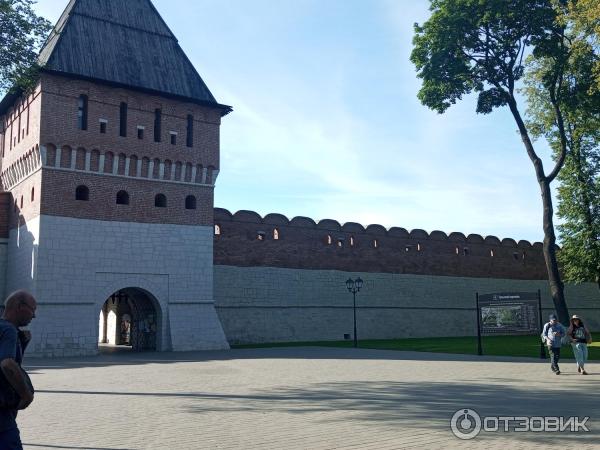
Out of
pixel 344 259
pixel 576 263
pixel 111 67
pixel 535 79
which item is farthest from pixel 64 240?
pixel 576 263

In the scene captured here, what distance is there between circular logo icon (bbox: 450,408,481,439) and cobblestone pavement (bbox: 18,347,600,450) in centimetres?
11

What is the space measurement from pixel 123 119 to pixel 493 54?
16493 millimetres

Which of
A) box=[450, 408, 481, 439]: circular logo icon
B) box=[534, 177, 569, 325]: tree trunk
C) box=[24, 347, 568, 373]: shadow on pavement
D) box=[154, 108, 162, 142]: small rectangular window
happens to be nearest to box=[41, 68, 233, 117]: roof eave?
box=[154, 108, 162, 142]: small rectangular window

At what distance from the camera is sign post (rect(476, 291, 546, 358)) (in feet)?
65.0

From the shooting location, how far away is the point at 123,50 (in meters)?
25.7

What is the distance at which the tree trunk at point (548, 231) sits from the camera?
25.4 metres

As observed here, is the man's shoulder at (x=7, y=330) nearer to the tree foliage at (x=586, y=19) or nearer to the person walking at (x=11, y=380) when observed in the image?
the person walking at (x=11, y=380)

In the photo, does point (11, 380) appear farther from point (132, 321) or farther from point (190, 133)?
point (132, 321)

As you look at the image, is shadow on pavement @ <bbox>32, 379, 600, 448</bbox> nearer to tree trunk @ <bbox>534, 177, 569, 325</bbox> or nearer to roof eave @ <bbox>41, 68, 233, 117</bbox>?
tree trunk @ <bbox>534, 177, 569, 325</bbox>

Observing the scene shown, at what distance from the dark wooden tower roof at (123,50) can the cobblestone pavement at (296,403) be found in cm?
1224

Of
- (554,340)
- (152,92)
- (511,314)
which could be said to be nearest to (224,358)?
(511,314)

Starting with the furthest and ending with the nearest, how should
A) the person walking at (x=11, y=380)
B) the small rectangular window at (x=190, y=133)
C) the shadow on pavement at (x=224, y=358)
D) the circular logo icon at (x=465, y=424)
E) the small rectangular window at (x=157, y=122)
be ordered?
the small rectangular window at (x=190, y=133) → the small rectangular window at (x=157, y=122) → the shadow on pavement at (x=224, y=358) → the circular logo icon at (x=465, y=424) → the person walking at (x=11, y=380)

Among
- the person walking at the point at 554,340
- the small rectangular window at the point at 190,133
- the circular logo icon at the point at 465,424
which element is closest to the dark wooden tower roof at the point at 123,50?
the small rectangular window at the point at 190,133

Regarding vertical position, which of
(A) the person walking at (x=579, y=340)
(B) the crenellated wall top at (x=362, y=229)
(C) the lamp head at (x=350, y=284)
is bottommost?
(A) the person walking at (x=579, y=340)
